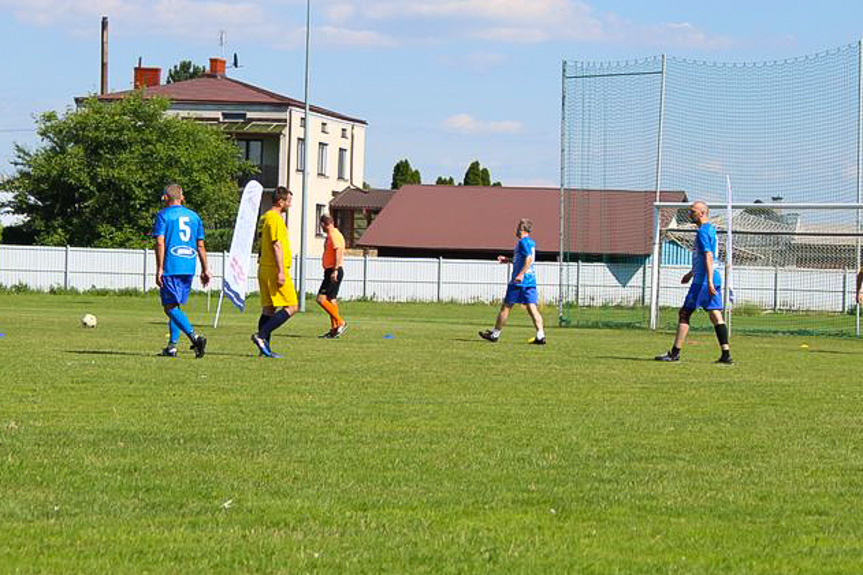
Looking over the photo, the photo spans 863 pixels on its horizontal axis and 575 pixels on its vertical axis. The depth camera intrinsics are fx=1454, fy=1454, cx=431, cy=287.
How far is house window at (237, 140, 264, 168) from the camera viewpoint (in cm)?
7144

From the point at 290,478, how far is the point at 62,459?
1.33 metres

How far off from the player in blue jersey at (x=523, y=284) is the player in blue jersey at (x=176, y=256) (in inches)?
255

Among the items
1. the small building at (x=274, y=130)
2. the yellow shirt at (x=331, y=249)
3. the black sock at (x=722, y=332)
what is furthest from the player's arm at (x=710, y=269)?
the small building at (x=274, y=130)

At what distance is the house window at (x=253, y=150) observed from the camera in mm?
71438

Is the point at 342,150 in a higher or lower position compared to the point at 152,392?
higher

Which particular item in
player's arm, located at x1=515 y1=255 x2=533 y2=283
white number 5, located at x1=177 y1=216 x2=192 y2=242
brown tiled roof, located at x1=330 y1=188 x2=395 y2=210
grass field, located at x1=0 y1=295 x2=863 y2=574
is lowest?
grass field, located at x1=0 y1=295 x2=863 y2=574

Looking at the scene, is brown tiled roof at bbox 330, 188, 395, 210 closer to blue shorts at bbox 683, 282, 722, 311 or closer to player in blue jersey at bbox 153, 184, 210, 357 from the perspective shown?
blue shorts at bbox 683, 282, 722, 311

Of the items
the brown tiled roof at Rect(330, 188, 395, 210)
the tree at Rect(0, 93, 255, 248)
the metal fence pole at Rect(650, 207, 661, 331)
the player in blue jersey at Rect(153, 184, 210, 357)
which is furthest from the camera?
the brown tiled roof at Rect(330, 188, 395, 210)

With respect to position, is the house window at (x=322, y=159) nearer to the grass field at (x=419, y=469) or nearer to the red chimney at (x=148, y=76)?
the red chimney at (x=148, y=76)

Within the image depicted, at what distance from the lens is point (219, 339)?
66.8ft

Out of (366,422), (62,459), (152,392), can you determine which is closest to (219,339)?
(152,392)

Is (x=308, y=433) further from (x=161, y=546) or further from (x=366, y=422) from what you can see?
(x=161, y=546)

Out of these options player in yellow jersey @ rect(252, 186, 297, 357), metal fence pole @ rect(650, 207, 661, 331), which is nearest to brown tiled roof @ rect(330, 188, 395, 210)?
metal fence pole @ rect(650, 207, 661, 331)

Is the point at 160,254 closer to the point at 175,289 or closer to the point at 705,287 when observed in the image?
the point at 175,289
